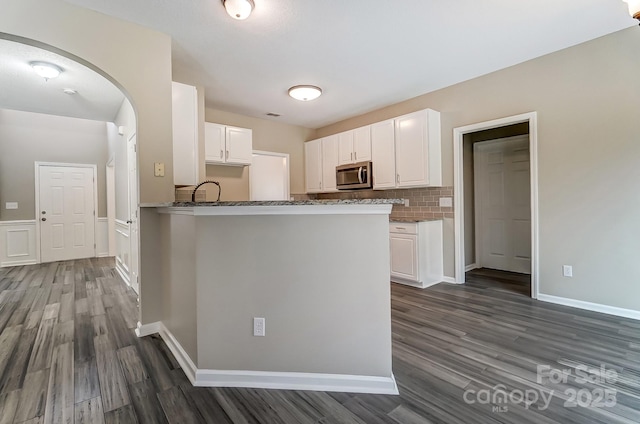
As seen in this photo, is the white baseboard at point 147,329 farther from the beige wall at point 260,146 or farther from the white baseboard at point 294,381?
the beige wall at point 260,146

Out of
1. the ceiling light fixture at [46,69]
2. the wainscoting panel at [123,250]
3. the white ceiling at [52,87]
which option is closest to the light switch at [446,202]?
the wainscoting panel at [123,250]

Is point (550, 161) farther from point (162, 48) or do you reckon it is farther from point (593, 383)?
point (162, 48)

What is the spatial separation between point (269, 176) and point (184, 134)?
242cm

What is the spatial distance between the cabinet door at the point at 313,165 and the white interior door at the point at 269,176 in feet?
1.37

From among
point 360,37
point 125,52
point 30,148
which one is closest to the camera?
point 125,52

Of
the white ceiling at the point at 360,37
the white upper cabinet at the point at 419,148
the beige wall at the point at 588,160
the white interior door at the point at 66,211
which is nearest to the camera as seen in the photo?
the white ceiling at the point at 360,37

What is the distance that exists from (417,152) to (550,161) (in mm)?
1453

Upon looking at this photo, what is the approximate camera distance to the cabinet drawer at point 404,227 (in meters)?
3.74

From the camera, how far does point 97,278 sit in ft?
14.9

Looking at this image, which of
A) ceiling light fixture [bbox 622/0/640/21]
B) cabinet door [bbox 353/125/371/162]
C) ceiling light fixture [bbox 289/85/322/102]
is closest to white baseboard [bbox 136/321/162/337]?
ceiling light fixture [bbox 289/85/322/102]

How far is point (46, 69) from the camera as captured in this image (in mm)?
3035

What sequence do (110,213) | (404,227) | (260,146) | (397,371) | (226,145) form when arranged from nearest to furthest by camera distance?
(397,371) → (404,227) → (226,145) → (260,146) → (110,213)

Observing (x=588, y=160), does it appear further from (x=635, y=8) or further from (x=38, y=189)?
(x=38, y=189)

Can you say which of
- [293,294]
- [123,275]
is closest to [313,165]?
[123,275]
